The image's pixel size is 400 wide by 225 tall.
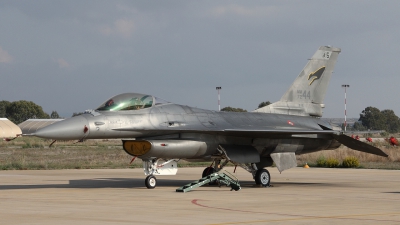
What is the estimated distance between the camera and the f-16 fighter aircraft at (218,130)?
16.9 metres

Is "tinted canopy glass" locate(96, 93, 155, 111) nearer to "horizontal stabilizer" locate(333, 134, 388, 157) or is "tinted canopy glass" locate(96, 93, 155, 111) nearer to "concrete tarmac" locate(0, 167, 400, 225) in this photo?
"concrete tarmac" locate(0, 167, 400, 225)

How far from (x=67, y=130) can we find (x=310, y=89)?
9761 millimetres

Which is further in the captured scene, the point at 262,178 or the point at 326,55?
the point at 326,55

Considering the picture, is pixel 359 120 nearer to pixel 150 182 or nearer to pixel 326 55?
pixel 326 55

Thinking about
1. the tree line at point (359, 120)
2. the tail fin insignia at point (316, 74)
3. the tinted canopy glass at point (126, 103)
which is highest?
the tree line at point (359, 120)

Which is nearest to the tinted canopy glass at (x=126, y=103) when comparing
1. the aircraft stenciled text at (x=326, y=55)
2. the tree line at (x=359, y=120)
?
the aircraft stenciled text at (x=326, y=55)

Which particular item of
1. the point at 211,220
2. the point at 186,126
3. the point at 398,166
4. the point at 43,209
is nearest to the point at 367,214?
the point at 211,220

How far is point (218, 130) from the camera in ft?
59.7

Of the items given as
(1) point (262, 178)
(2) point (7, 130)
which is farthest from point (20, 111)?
(1) point (262, 178)

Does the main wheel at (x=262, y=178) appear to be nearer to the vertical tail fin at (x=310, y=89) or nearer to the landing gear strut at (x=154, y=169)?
the vertical tail fin at (x=310, y=89)

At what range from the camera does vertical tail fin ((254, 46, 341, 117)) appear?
21.9 metres

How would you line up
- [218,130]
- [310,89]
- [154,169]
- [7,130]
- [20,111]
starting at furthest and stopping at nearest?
[20,111] → [7,130] → [310,89] → [218,130] → [154,169]

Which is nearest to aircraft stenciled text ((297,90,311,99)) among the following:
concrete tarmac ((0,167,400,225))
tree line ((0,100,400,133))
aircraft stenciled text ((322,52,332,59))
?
aircraft stenciled text ((322,52,332,59))

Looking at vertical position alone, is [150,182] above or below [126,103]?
below
